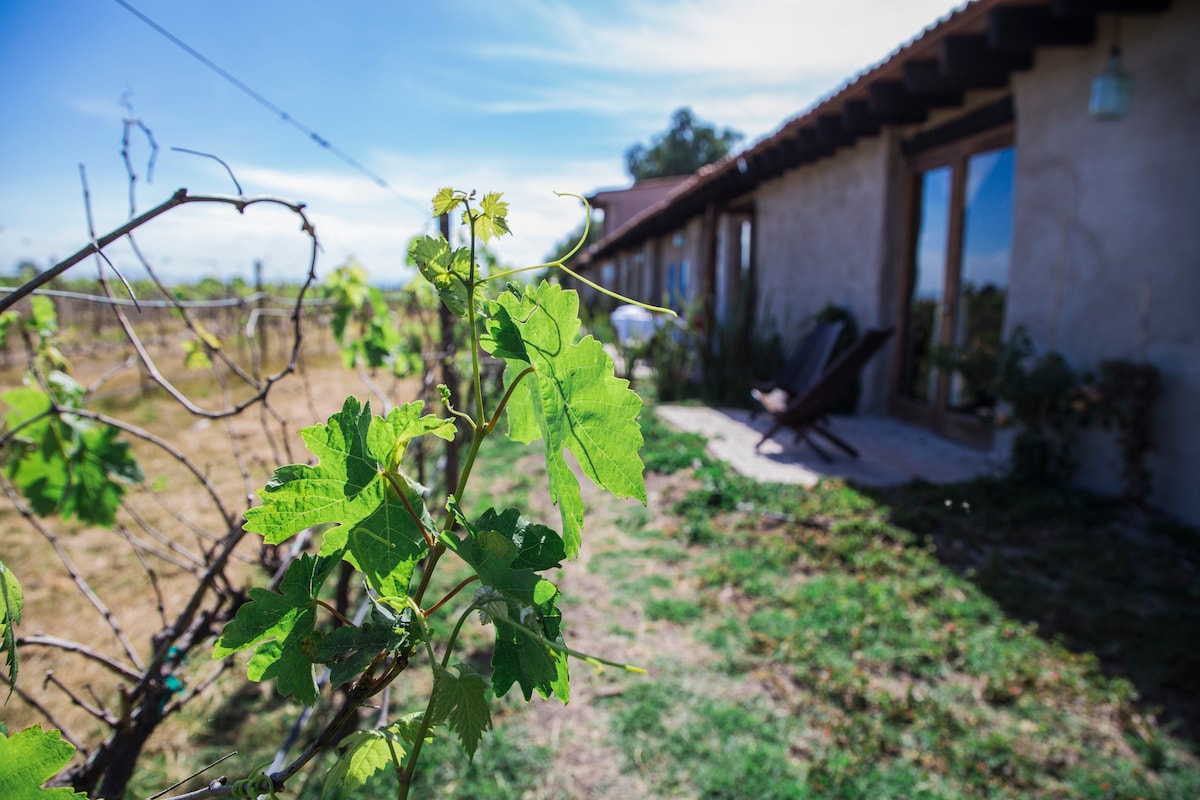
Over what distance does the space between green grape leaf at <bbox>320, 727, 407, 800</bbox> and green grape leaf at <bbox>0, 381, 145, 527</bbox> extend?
1.92 m

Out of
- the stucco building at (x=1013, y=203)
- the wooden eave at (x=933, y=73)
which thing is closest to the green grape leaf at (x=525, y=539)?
the wooden eave at (x=933, y=73)

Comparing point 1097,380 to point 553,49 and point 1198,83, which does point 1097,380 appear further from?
point 553,49

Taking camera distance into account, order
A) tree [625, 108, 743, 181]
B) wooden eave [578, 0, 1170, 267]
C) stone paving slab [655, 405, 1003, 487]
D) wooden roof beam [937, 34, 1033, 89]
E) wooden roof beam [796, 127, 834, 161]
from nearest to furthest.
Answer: wooden eave [578, 0, 1170, 267] → wooden roof beam [937, 34, 1033, 89] → stone paving slab [655, 405, 1003, 487] → wooden roof beam [796, 127, 834, 161] → tree [625, 108, 743, 181]

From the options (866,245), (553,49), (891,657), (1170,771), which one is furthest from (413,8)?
(866,245)

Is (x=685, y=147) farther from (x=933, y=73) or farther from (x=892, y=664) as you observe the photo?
(x=892, y=664)

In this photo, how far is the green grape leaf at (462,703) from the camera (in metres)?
0.47

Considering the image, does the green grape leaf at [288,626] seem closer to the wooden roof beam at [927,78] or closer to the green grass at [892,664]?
the green grass at [892,664]

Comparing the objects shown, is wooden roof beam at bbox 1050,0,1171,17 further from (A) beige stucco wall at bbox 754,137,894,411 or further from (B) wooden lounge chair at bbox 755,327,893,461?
(A) beige stucco wall at bbox 754,137,894,411

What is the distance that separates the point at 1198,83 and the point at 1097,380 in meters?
1.60

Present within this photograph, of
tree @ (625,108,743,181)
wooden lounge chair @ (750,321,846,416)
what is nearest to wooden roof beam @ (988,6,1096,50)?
wooden lounge chair @ (750,321,846,416)

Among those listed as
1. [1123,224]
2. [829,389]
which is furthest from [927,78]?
[829,389]

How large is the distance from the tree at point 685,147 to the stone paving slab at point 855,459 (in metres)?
35.7

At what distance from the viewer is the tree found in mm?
40719

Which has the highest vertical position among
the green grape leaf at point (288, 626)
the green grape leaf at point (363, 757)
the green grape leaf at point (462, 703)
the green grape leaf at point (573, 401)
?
the green grape leaf at point (573, 401)
